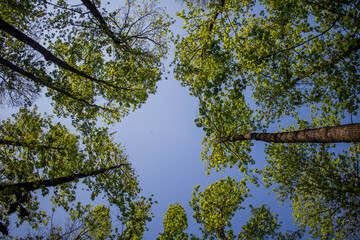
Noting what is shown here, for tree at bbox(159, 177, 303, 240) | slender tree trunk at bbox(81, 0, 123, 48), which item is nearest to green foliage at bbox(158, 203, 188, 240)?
tree at bbox(159, 177, 303, 240)

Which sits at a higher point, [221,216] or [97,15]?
[97,15]

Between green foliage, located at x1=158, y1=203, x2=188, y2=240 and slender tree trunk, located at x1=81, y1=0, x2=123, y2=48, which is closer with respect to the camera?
slender tree trunk, located at x1=81, y1=0, x2=123, y2=48

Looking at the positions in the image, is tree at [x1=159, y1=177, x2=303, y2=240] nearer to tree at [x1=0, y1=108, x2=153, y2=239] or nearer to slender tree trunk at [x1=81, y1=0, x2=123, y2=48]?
tree at [x1=0, y1=108, x2=153, y2=239]

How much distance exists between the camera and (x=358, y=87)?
4.68 meters

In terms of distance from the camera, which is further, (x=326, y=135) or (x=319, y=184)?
(x=319, y=184)

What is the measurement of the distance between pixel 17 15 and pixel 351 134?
556 inches

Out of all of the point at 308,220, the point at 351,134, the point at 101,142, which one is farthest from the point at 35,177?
the point at 308,220

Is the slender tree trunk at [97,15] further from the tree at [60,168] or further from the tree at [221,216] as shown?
the tree at [221,216]

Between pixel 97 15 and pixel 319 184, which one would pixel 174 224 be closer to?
pixel 319 184

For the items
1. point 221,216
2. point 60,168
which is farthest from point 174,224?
point 60,168

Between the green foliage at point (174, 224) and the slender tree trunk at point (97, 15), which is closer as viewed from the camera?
the slender tree trunk at point (97, 15)

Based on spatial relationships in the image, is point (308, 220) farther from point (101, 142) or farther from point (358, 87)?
point (101, 142)

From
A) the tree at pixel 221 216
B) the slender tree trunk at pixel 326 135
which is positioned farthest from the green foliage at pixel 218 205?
the slender tree trunk at pixel 326 135

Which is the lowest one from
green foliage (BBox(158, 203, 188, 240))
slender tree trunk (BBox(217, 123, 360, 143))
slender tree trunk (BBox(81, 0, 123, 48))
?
green foliage (BBox(158, 203, 188, 240))
